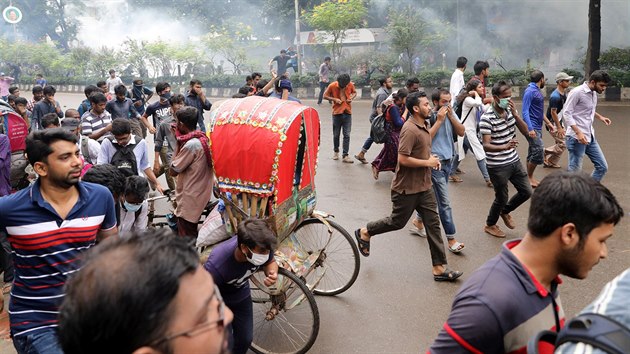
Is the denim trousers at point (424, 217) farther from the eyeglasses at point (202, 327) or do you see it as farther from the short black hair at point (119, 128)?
the eyeglasses at point (202, 327)

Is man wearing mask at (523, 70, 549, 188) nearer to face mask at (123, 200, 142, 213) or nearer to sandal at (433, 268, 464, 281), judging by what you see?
sandal at (433, 268, 464, 281)

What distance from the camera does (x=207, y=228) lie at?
4434mm

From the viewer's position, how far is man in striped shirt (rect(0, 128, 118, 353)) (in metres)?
2.79

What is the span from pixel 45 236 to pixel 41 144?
50 centimetres

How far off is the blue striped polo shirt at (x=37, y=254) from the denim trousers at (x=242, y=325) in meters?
1.20

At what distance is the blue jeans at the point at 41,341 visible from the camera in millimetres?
2752

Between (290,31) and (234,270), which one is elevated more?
(290,31)

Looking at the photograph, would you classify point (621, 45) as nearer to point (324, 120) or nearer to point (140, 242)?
point (324, 120)

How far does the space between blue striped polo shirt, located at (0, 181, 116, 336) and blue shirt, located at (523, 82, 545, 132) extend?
6.79 m

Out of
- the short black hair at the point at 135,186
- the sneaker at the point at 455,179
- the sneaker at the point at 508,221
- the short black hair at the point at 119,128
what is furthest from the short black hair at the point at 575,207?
the sneaker at the point at 455,179

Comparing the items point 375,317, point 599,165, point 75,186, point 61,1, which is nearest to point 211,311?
point 75,186

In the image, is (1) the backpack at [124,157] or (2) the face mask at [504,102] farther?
(2) the face mask at [504,102]

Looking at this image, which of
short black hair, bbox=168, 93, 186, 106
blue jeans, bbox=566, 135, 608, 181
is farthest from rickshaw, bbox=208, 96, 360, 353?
blue jeans, bbox=566, 135, 608, 181

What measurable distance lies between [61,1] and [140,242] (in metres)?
49.6
